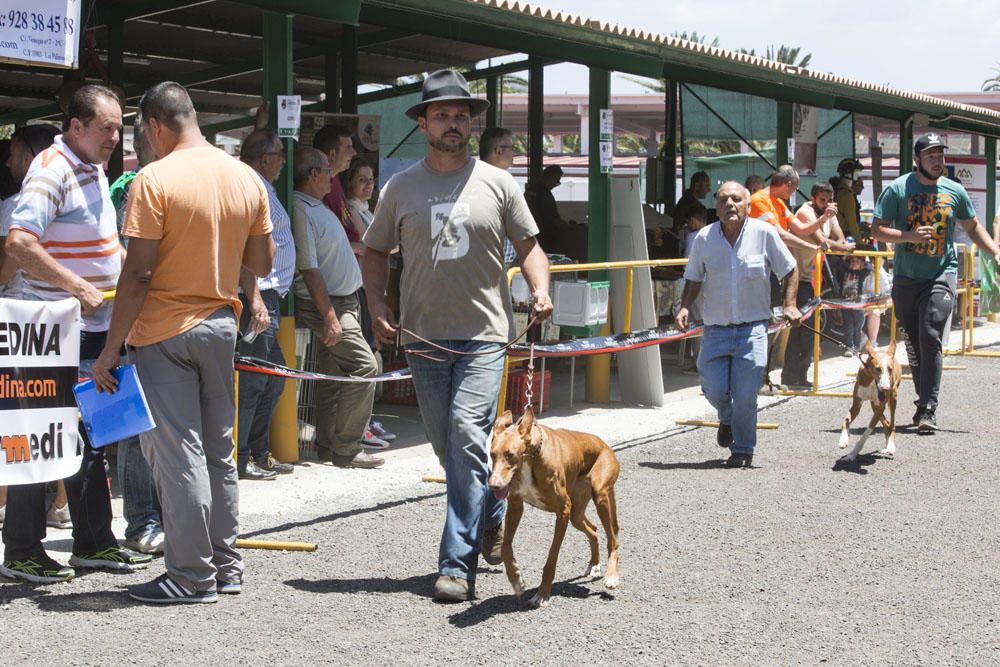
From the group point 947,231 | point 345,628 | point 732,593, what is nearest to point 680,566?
point 732,593

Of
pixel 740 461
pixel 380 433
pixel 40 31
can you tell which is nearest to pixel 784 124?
pixel 740 461

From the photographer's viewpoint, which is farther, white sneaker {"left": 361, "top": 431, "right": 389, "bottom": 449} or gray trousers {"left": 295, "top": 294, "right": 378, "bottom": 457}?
white sneaker {"left": 361, "top": 431, "right": 389, "bottom": 449}

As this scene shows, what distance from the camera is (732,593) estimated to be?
19.4 feet

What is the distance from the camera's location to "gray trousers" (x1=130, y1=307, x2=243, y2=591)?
5484 millimetres

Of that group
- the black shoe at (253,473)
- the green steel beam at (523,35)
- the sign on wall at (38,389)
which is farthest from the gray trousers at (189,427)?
the green steel beam at (523,35)

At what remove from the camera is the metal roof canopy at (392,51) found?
1084cm

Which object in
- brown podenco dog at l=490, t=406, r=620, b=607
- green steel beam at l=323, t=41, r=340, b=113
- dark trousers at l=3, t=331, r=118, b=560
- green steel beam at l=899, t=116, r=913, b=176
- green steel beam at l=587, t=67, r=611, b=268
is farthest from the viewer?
green steel beam at l=899, t=116, r=913, b=176

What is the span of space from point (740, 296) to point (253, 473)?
339 centimetres

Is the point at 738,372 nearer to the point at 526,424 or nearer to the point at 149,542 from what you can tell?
the point at 526,424

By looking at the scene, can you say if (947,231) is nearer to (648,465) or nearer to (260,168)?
(648,465)

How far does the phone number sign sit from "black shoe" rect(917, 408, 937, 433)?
6791 mm

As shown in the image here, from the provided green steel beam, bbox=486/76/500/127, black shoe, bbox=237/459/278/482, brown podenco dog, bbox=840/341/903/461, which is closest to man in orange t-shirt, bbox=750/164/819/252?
brown podenco dog, bbox=840/341/903/461

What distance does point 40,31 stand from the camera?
7004 mm

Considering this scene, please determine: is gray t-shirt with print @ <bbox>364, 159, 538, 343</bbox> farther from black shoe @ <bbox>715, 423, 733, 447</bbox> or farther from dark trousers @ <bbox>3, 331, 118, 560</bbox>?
black shoe @ <bbox>715, 423, 733, 447</bbox>
